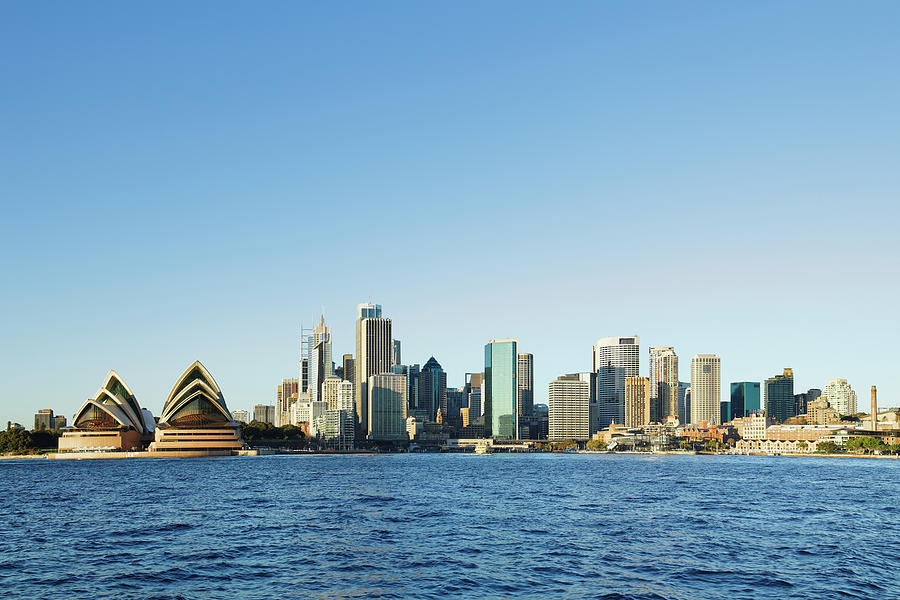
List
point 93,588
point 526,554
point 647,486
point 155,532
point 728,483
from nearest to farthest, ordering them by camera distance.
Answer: point 93,588
point 526,554
point 155,532
point 647,486
point 728,483

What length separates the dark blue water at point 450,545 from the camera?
35531 mm

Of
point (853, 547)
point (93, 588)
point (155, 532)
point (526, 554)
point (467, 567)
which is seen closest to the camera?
point (93, 588)

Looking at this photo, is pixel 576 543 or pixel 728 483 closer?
pixel 576 543

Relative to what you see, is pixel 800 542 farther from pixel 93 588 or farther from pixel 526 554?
pixel 93 588

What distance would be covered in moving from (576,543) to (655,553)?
5.05 metres

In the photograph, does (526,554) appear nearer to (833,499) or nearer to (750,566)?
(750,566)

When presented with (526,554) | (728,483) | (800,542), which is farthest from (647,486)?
(526,554)

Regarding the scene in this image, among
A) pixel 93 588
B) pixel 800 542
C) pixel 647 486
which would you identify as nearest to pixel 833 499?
pixel 647 486

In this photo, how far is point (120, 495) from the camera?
276 feet

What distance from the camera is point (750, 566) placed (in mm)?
40219

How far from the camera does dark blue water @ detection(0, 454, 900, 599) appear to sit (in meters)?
35.5

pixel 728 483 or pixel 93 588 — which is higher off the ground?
pixel 93 588

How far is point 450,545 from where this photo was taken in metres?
46.6

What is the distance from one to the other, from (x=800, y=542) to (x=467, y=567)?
72.4 ft
